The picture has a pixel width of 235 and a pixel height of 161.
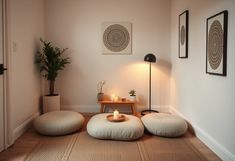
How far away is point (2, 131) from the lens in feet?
8.96

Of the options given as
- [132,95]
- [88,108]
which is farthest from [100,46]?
[88,108]

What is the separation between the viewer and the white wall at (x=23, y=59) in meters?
3.03

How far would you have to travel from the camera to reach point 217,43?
261cm

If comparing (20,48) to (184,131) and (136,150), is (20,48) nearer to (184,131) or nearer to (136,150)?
(136,150)

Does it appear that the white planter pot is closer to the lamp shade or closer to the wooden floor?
the wooden floor

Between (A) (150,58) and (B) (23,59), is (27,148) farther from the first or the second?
(A) (150,58)

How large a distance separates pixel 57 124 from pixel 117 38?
213cm

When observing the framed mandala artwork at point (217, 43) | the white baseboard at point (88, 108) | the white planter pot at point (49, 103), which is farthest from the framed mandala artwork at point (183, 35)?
the white planter pot at point (49, 103)

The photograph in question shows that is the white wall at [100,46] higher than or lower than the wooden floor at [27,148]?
higher

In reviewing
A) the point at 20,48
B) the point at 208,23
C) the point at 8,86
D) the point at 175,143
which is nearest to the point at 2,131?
the point at 8,86

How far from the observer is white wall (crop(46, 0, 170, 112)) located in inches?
180

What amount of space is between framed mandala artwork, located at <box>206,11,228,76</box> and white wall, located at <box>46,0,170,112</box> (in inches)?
72.0

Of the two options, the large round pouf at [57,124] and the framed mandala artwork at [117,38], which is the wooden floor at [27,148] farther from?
the framed mandala artwork at [117,38]

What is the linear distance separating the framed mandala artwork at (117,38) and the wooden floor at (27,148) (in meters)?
2.06
